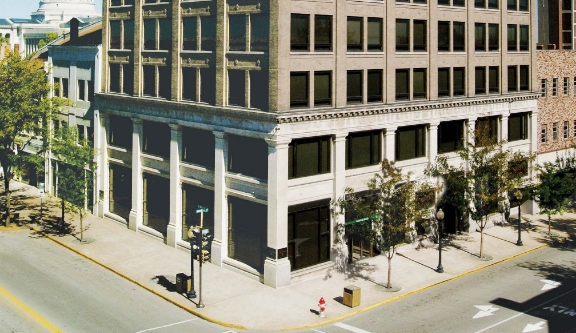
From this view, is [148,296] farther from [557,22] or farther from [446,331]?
[557,22]

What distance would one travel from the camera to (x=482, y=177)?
142 feet

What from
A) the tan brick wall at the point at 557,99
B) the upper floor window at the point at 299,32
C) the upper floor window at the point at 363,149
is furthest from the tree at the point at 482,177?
the tan brick wall at the point at 557,99

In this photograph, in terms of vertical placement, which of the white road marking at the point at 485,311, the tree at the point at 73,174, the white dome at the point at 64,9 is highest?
the white dome at the point at 64,9

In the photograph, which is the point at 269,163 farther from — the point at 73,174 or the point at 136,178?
the point at 73,174

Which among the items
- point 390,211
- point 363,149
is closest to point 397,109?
point 363,149

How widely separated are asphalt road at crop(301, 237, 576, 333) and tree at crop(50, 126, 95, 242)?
22347 millimetres

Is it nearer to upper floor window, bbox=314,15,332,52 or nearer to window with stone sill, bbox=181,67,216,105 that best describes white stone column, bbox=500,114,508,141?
upper floor window, bbox=314,15,332,52

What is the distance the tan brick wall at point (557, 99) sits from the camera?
58506 mm

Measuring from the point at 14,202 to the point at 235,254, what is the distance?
26.9m

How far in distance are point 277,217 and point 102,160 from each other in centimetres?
2259

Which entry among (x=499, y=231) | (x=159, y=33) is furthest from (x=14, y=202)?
(x=499, y=231)

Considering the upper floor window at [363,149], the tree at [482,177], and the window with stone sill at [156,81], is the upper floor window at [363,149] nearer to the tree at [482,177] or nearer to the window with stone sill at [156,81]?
the tree at [482,177]

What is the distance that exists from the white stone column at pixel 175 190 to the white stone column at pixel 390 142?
45.0 ft

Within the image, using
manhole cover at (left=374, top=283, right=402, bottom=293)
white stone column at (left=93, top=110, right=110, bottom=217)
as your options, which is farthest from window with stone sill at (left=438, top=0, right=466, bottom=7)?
white stone column at (left=93, top=110, right=110, bottom=217)
